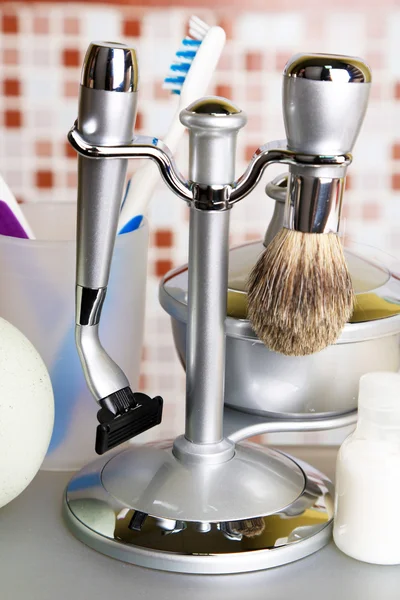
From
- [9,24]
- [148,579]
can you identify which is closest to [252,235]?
[9,24]

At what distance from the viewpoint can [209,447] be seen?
556 millimetres

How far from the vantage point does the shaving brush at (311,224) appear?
46 cm

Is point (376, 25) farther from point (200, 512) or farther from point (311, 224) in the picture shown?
point (200, 512)

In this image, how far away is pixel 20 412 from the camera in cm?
53

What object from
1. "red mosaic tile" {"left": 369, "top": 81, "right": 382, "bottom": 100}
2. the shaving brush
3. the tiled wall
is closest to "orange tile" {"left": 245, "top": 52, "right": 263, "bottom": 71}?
the tiled wall

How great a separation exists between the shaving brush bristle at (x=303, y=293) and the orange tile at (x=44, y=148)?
356mm

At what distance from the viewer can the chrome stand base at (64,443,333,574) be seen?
1.67 feet

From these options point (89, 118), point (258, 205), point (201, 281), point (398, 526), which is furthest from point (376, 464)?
point (258, 205)

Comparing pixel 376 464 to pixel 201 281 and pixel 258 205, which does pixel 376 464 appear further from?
pixel 258 205

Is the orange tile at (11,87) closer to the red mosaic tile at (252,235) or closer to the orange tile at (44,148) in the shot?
the orange tile at (44,148)

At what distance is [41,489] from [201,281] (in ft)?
0.70

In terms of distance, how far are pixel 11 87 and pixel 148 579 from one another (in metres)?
0.47

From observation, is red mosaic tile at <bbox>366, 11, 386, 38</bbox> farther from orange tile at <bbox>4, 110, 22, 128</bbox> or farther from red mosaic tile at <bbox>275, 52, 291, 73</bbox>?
orange tile at <bbox>4, 110, 22, 128</bbox>

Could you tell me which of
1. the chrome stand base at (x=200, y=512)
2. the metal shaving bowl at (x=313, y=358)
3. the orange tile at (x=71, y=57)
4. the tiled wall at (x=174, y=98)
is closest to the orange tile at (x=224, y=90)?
the tiled wall at (x=174, y=98)
